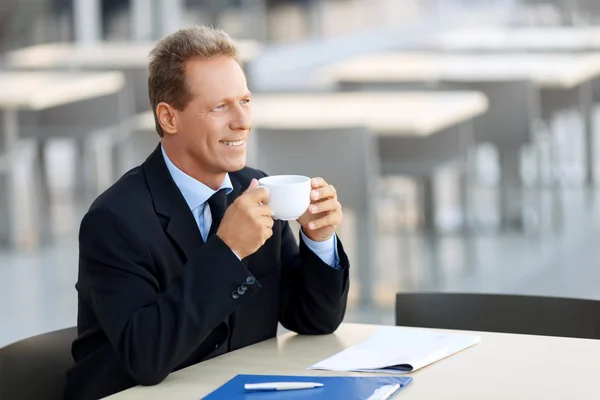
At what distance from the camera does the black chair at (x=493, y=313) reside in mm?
2049

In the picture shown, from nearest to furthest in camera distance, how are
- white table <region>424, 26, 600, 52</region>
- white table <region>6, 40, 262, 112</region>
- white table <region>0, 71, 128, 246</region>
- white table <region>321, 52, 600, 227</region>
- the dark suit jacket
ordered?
the dark suit jacket, white table <region>321, 52, 600, 227</region>, white table <region>0, 71, 128, 246</region>, white table <region>6, 40, 262, 112</region>, white table <region>424, 26, 600, 52</region>

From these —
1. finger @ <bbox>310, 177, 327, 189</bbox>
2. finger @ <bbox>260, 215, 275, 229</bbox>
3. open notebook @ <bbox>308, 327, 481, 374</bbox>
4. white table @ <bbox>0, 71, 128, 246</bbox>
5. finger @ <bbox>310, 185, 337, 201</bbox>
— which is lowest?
open notebook @ <bbox>308, 327, 481, 374</bbox>

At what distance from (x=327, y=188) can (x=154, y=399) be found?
0.46m

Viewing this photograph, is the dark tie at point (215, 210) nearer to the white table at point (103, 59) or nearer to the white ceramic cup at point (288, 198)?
the white ceramic cup at point (288, 198)

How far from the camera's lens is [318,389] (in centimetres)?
159

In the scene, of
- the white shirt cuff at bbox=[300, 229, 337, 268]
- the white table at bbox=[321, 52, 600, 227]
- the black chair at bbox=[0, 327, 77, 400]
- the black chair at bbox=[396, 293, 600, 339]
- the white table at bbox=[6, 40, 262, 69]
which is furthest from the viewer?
the white table at bbox=[6, 40, 262, 69]

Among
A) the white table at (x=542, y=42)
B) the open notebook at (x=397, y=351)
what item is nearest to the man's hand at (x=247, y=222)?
the open notebook at (x=397, y=351)

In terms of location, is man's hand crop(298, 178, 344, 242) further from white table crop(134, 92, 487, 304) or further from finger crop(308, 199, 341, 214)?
white table crop(134, 92, 487, 304)

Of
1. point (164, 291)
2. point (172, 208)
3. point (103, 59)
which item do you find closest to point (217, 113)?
point (172, 208)

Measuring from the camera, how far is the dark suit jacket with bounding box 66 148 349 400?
1688 millimetres

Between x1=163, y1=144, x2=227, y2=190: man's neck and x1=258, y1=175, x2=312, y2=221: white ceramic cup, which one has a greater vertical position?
x1=163, y1=144, x2=227, y2=190: man's neck

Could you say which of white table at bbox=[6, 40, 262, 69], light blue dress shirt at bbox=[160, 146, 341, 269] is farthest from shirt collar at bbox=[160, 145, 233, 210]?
white table at bbox=[6, 40, 262, 69]

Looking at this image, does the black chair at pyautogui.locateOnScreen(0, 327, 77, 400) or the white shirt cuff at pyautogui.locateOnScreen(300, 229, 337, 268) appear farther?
the white shirt cuff at pyautogui.locateOnScreen(300, 229, 337, 268)

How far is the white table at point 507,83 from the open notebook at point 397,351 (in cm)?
386
